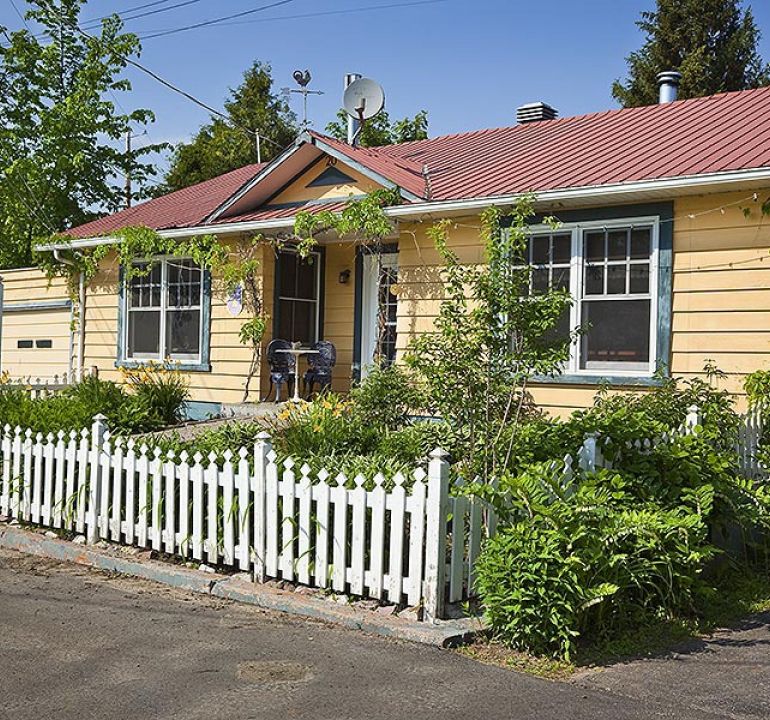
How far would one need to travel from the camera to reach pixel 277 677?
195 inches

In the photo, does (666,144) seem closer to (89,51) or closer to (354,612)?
(354,612)

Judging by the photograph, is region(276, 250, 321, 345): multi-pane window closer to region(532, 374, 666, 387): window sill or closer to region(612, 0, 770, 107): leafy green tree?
region(532, 374, 666, 387): window sill

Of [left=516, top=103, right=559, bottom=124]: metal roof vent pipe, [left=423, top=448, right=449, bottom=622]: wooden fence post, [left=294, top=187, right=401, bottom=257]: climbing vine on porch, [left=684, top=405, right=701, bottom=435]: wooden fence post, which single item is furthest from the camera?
[left=516, top=103, right=559, bottom=124]: metal roof vent pipe

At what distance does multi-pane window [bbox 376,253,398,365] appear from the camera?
13805mm

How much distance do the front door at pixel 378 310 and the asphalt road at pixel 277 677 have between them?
26.1ft

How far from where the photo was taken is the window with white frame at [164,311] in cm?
1485

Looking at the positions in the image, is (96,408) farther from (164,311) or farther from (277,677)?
(277,677)

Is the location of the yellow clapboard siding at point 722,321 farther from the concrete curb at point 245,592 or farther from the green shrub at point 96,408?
the green shrub at point 96,408

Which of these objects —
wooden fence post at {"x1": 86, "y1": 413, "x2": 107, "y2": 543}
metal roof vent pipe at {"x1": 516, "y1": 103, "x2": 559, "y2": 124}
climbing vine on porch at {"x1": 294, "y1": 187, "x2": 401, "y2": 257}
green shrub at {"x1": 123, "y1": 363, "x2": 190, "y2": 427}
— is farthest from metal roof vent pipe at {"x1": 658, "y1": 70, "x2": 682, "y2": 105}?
wooden fence post at {"x1": 86, "y1": 413, "x2": 107, "y2": 543}


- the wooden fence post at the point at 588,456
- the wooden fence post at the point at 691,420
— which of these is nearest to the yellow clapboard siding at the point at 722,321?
the wooden fence post at the point at 691,420

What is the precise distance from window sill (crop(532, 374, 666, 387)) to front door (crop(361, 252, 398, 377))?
321 centimetres

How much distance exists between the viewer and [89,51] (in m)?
25.7

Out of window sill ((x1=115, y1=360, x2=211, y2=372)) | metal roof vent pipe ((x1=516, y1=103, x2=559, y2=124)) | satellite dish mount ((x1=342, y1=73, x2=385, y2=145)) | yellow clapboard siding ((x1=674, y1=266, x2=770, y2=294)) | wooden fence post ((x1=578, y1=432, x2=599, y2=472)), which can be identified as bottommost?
wooden fence post ((x1=578, y1=432, x2=599, y2=472))

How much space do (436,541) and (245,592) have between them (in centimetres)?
147
